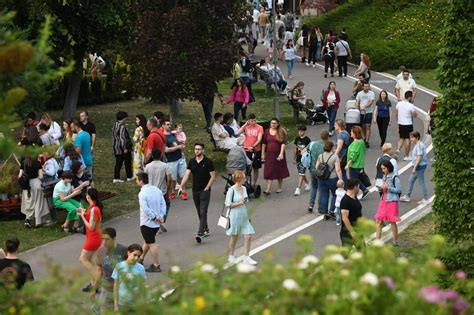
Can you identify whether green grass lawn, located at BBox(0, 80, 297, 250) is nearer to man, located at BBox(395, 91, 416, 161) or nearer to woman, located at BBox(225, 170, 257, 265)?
man, located at BBox(395, 91, 416, 161)

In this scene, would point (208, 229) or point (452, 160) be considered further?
point (208, 229)

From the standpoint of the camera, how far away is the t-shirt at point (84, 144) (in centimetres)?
2081

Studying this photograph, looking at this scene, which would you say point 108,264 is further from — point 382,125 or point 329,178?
point 382,125

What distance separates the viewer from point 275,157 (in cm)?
Answer: 2170

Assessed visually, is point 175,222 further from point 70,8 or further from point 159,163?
point 70,8

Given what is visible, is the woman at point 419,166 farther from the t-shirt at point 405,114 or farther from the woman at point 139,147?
the woman at point 139,147

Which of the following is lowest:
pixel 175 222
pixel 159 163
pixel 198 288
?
pixel 175 222

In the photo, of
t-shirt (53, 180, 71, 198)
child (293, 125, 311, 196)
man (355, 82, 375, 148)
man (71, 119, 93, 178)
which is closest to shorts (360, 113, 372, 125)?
man (355, 82, 375, 148)

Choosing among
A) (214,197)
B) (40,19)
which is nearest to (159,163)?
(214,197)

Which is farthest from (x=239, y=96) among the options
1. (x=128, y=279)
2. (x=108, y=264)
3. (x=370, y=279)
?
(x=370, y=279)

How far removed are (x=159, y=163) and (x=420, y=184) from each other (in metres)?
5.36

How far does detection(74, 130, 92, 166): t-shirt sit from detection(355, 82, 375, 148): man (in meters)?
7.24

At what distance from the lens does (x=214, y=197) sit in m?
21.6

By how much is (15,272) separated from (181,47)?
1439 cm
